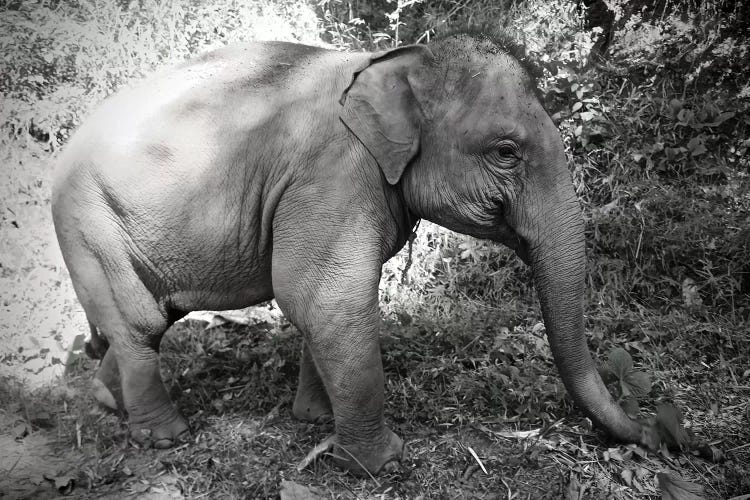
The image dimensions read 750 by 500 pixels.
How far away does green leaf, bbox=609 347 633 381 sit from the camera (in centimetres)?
336

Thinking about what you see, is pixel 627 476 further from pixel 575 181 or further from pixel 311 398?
pixel 575 181

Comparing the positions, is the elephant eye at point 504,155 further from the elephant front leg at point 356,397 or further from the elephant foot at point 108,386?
the elephant foot at point 108,386

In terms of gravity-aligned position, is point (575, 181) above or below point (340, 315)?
above

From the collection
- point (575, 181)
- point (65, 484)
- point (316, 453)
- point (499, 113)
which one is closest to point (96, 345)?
point (65, 484)

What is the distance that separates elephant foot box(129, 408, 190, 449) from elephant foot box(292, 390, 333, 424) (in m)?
0.56

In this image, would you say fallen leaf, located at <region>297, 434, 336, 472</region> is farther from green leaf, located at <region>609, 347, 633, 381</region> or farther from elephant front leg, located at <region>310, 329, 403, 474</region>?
green leaf, located at <region>609, 347, 633, 381</region>

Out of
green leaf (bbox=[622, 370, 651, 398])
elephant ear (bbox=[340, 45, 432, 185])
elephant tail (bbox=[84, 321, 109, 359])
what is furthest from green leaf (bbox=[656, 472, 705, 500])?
elephant tail (bbox=[84, 321, 109, 359])

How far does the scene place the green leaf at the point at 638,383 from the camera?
333 centimetres

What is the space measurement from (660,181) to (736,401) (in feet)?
5.95

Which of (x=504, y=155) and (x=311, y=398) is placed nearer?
(x=504, y=155)

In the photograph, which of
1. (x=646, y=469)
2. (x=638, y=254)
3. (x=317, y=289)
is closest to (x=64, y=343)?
(x=317, y=289)

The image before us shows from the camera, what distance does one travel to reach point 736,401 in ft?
11.7

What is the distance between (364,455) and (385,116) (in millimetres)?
1435

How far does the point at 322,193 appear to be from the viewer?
2650 millimetres
